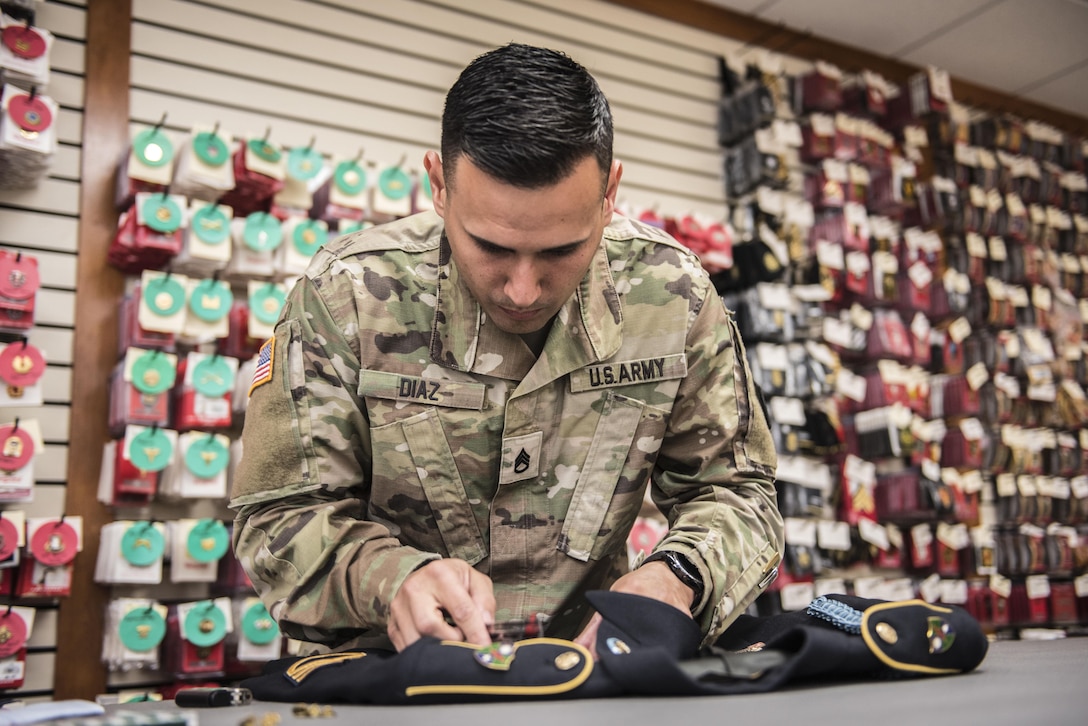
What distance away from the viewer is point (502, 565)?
5.15 ft

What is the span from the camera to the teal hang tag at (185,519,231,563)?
2.80 m

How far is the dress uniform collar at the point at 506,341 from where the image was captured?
156 cm

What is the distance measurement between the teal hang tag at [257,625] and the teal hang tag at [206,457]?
0.45m

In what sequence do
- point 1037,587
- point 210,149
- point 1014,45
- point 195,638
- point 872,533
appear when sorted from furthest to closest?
point 1014,45
point 1037,587
point 872,533
point 210,149
point 195,638

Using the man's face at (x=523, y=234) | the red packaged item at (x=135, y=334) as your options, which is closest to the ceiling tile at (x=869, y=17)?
the red packaged item at (x=135, y=334)

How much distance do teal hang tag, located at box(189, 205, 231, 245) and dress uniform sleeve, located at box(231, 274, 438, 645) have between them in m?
1.57

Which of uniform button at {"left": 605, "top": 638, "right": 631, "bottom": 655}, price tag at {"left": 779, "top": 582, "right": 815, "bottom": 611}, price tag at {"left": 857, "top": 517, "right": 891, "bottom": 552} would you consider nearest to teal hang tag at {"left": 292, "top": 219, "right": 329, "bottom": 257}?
uniform button at {"left": 605, "top": 638, "right": 631, "bottom": 655}

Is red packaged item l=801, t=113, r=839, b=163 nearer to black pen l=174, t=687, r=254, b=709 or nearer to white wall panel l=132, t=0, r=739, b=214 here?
white wall panel l=132, t=0, r=739, b=214

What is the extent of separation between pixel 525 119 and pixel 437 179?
24cm

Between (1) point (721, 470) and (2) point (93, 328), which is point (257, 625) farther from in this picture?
(1) point (721, 470)

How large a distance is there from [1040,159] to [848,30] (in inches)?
69.5

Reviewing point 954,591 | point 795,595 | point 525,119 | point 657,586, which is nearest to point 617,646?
point 657,586

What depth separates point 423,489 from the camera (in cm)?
154

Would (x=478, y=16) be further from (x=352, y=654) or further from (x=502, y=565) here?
(x=352, y=654)
